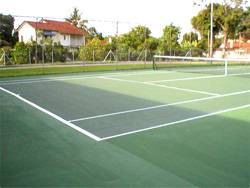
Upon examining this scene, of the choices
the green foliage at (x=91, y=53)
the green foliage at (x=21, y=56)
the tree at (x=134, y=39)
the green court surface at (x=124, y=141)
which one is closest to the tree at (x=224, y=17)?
the tree at (x=134, y=39)

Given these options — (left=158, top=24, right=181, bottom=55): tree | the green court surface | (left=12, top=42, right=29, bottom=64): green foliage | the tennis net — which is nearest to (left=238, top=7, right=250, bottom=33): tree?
(left=158, top=24, right=181, bottom=55): tree

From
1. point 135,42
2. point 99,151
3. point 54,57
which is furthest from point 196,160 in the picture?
point 135,42

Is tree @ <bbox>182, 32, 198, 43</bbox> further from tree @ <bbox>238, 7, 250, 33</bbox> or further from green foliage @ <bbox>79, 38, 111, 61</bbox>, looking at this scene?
green foliage @ <bbox>79, 38, 111, 61</bbox>

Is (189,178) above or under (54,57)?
under

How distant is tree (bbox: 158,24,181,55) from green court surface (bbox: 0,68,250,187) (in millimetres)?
20296

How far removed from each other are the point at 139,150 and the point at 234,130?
6.38 feet

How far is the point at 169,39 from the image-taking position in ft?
111

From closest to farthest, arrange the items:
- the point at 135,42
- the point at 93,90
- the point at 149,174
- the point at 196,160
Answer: the point at 149,174 < the point at 196,160 < the point at 93,90 < the point at 135,42

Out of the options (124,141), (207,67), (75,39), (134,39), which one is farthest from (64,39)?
(124,141)

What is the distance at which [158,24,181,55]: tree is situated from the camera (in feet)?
95.1

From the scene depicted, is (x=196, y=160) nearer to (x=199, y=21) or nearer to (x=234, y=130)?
(x=234, y=130)

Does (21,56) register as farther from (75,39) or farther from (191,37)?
(191,37)

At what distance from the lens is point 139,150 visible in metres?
4.44

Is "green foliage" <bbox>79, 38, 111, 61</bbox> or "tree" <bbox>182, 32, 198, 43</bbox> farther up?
→ "tree" <bbox>182, 32, 198, 43</bbox>
